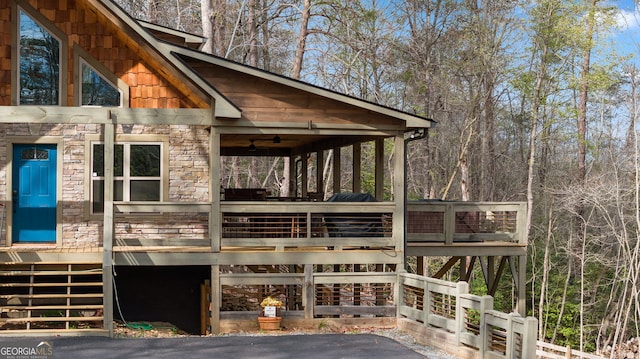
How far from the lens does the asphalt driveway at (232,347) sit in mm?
9984

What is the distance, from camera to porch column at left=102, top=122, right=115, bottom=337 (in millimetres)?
12000

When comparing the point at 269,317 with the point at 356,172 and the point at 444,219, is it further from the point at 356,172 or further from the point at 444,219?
the point at 356,172

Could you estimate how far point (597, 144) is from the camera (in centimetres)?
2673

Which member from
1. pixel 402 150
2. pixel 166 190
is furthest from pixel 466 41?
pixel 166 190

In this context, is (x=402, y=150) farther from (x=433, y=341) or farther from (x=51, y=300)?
(x=51, y=300)

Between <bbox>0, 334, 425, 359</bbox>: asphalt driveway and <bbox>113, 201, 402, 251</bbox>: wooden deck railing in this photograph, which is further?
<bbox>113, 201, 402, 251</bbox>: wooden deck railing

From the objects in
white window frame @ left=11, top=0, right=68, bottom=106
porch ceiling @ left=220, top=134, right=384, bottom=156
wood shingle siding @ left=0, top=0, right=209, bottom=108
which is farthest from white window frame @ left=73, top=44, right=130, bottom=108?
porch ceiling @ left=220, top=134, right=384, bottom=156

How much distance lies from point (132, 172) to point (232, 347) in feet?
14.4

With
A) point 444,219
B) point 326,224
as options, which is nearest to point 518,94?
point 444,219

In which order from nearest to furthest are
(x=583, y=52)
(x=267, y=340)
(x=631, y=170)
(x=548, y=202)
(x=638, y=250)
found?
(x=267, y=340)
(x=638, y=250)
(x=631, y=170)
(x=583, y=52)
(x=548, y=202)

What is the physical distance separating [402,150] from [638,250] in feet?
41.0

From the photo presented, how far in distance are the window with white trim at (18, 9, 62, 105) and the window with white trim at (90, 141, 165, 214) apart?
4.55 feet

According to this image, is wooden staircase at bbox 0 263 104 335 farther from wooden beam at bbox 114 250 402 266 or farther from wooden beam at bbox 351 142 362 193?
wooden beam at bbox 351 142 362 193

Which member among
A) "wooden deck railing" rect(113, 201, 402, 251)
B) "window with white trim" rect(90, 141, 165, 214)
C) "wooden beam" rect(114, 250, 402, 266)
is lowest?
"wooden beam" rect(114, 250, 402, 266)
